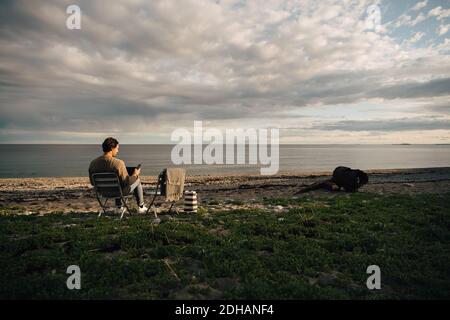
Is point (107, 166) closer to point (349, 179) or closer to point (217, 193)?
point (217, 193)

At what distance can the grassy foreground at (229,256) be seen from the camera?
4035 mm

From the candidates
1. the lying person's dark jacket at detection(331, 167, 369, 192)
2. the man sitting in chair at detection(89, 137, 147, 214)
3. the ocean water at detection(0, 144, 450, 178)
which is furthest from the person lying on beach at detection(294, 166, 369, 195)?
the ocean water at detection(0, 144, 450, 178)

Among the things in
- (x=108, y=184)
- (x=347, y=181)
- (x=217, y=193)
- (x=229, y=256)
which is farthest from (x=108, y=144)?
(x=347, y=181)

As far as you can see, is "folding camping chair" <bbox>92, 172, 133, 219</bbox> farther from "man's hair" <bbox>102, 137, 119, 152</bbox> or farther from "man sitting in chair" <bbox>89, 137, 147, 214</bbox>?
"man's hair" <bbox>102, 137, 119, 152</bbox>

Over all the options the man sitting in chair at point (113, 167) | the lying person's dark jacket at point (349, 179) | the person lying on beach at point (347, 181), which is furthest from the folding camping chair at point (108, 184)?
the lying person's dark jacket at point (349, 179)

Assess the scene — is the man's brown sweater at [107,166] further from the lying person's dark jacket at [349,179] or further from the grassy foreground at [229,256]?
the lying person's dark jacket at [349,179]

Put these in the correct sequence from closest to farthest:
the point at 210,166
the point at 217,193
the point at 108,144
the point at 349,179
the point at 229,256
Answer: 1. the point at 229,256
2. the point at 108,144
3. the point at 349,179
4. the point at 217,193
5. the point at 210,166

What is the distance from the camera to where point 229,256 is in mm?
5207

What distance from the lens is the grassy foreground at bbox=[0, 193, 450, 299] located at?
4035 mm

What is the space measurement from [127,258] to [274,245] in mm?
2824

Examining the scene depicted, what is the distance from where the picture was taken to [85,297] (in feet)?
12.4
